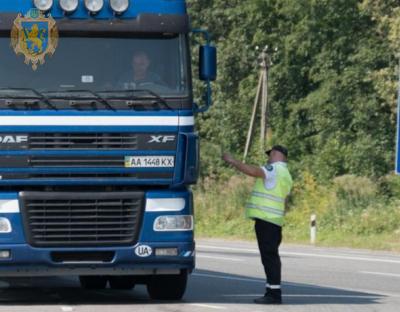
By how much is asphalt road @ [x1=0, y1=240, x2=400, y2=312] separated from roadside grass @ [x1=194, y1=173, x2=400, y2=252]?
22.4ft

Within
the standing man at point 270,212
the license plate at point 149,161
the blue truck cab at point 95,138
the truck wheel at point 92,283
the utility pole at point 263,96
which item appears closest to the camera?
the blue truck cab at point 95,138

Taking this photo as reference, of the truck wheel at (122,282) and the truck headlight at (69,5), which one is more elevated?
the truck headlight at (69,5)

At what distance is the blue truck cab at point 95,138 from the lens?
14117mm

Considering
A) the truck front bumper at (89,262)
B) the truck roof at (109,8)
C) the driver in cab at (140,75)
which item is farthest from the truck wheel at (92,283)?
the truck roof at (109,8)

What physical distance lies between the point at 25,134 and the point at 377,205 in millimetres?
22009

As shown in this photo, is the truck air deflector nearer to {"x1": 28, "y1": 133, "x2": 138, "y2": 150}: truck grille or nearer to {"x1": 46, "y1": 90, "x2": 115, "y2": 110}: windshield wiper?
{"x1": 46, "y1": 90, "x2": 115, "y2": 110}: windshield wiper

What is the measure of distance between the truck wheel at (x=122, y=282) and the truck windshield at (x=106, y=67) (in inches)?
116

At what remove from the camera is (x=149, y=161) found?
14266 millimetres

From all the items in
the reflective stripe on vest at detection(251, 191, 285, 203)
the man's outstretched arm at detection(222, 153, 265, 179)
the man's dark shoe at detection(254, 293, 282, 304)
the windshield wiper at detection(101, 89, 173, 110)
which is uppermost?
the windshield wiper at detection(101, 89, 173, 110)

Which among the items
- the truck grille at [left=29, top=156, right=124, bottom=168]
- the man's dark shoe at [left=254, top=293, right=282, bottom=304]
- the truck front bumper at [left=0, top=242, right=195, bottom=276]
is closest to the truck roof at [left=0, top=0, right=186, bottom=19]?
the truck grille at [left=29, top=156, right=124, bottom=168]

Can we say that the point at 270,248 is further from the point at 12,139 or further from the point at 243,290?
the point at 12,139

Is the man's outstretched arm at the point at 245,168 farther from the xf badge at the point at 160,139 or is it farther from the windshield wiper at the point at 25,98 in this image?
the windshield wiper at the point at 25,98

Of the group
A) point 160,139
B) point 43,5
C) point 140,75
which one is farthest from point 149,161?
point 43,5

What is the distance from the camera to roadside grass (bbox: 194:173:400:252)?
32781 millimetres
